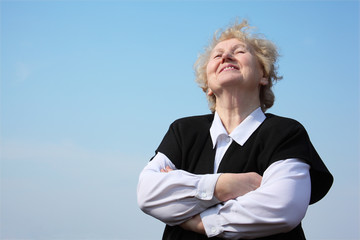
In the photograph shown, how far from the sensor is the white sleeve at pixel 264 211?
2547 millimetres

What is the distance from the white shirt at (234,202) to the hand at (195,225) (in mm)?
29

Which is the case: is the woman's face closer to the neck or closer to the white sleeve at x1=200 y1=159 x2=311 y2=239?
the neck

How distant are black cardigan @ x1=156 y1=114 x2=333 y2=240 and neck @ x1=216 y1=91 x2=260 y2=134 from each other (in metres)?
0.16

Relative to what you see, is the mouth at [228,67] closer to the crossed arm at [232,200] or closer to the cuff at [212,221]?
the crossed arm at [232,200]

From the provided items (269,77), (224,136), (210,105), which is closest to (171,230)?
(224,136)

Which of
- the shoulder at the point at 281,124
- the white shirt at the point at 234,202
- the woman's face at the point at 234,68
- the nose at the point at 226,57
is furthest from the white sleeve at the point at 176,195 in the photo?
the nose at the point at 226,57

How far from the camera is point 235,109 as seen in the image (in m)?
3.26

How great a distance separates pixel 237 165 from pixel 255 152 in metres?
0.16

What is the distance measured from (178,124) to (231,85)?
560 mm

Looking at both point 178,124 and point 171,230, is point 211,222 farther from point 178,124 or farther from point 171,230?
point 178,124

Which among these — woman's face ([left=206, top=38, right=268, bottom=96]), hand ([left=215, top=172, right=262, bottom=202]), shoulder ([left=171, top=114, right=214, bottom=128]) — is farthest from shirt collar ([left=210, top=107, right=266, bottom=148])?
hand ([left=215, top=172, right=262, bottom=202])

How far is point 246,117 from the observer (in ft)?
10.6

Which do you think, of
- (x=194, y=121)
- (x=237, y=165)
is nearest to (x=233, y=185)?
(x=237, y=165)

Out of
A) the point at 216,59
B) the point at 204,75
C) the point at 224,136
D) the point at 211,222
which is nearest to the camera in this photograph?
the point at 211,222
